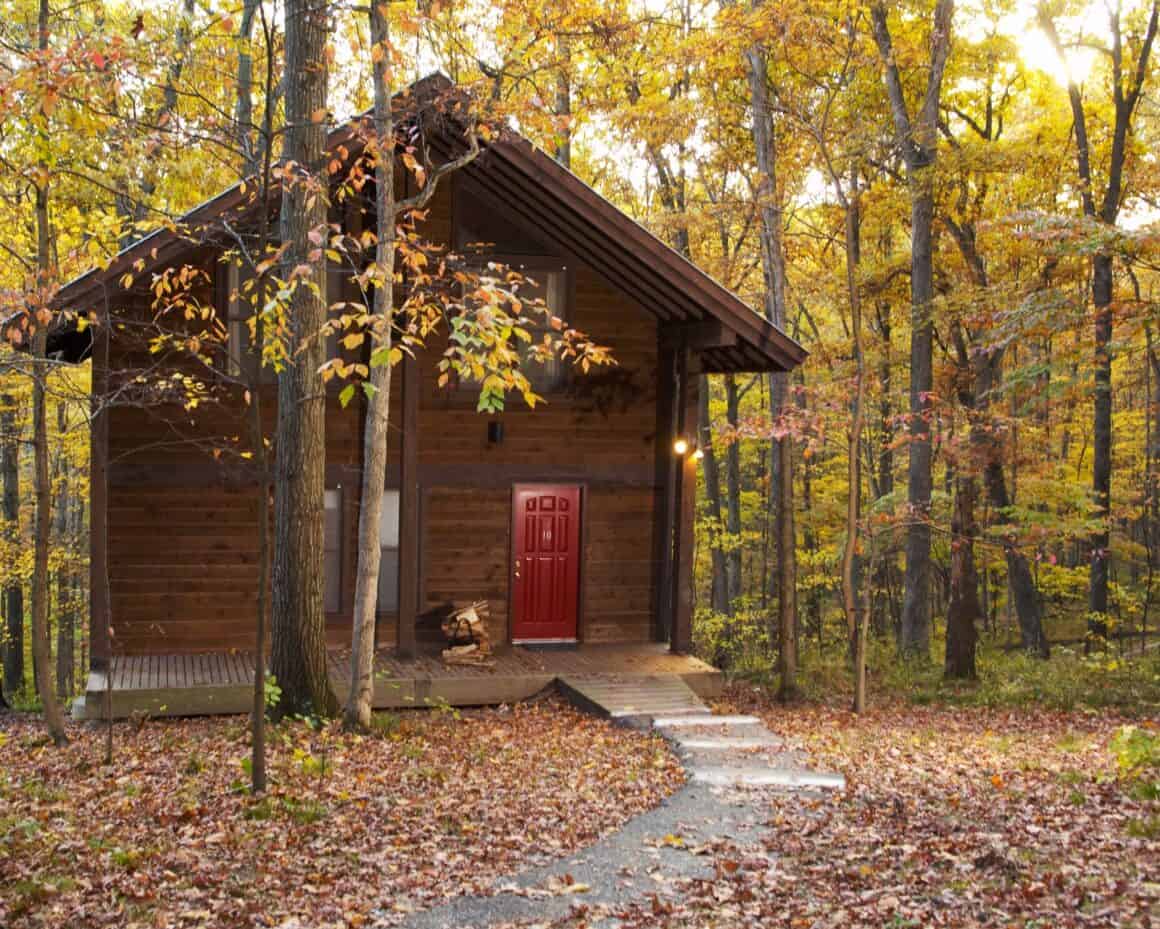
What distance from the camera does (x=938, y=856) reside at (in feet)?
20.7

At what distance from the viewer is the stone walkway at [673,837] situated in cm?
615

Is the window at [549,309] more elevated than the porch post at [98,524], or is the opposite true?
the window at [549,309]

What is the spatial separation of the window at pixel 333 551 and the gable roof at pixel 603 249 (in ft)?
12.5

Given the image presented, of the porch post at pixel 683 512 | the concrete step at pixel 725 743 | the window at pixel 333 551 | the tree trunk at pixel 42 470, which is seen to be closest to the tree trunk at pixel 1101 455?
the porch post at pixel 683 512

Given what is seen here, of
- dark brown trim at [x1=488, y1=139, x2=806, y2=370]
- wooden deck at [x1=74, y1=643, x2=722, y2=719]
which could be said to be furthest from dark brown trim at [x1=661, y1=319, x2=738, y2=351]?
wooden deck at [x1=74, y1=643, x2=722, y2=719]

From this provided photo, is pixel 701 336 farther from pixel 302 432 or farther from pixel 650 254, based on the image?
pixel 302 432

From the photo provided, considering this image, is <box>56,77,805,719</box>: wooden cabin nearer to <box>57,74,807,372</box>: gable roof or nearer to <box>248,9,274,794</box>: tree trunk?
<box>57,74,807,372</box>: gable roof

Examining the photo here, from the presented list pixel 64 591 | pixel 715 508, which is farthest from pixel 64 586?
pixel 715 508

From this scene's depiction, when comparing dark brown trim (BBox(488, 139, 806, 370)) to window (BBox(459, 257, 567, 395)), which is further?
window (BBox(459, 257, 567, 395))

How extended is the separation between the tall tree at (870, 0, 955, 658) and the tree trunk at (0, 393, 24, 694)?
16.1m

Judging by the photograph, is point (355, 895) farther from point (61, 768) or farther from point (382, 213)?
point (382, 213)

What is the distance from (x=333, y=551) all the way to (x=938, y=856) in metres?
9.48

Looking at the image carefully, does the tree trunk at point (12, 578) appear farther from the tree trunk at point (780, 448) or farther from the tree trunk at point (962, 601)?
the tree trunk at point (962, 601)

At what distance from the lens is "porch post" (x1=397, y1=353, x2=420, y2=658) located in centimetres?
1372
